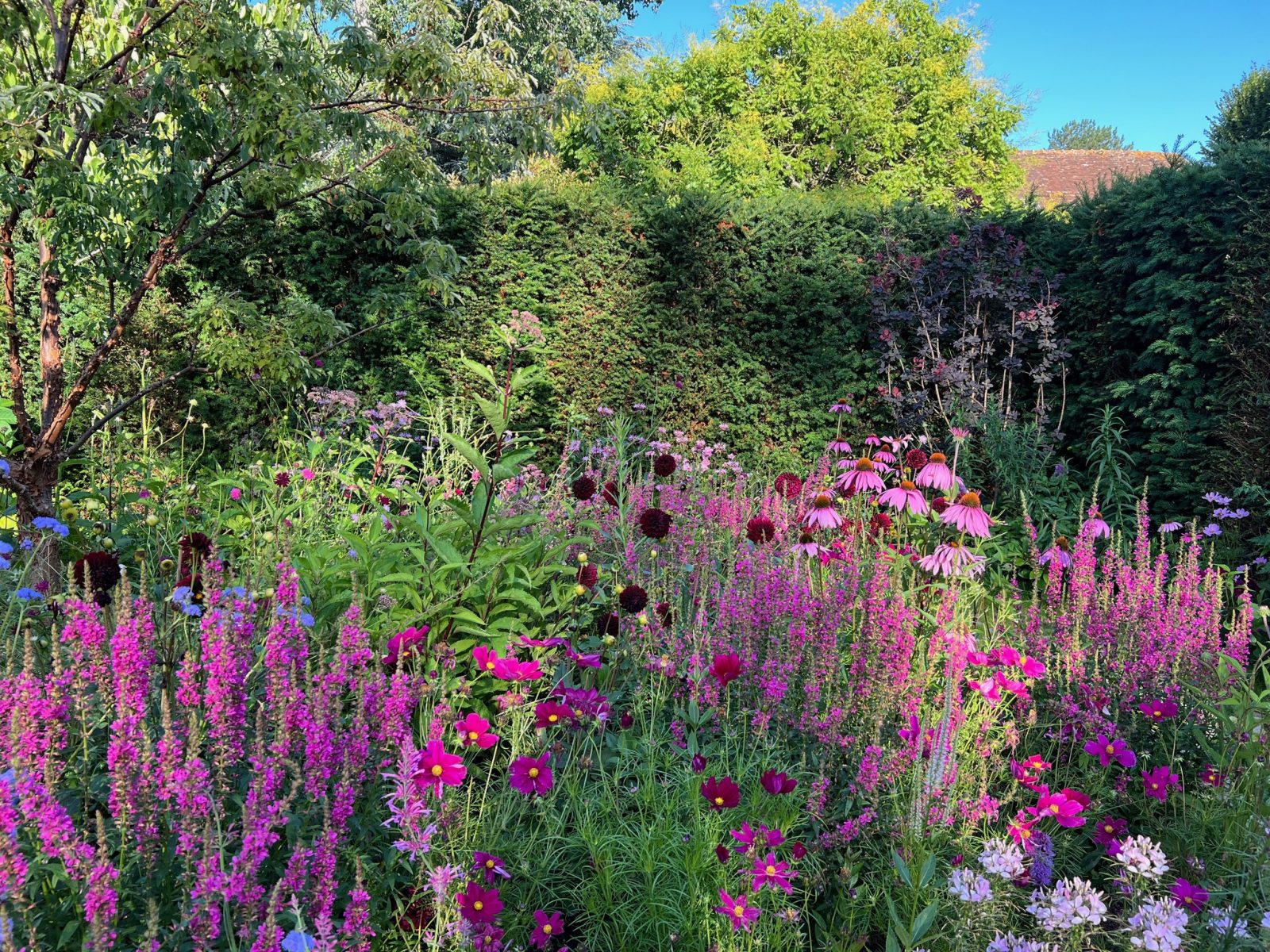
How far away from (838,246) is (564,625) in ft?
16.9

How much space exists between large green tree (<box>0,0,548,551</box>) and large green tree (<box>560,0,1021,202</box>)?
1040 cm

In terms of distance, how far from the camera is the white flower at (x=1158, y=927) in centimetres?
131

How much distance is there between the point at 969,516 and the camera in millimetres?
2527

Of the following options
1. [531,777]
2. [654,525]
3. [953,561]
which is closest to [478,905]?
[531,777]

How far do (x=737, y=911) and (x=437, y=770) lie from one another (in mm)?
612

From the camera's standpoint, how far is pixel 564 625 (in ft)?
8.54

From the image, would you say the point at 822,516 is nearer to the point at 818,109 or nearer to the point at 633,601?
the point at 633,601

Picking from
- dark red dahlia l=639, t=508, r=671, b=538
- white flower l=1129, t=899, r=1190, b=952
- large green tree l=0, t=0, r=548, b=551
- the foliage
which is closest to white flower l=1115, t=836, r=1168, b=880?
white flower l=1129, t=899, r=1190, b=952

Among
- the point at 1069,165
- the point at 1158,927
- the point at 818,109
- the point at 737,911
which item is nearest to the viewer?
the point at 1158,927

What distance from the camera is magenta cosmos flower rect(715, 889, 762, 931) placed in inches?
58.5

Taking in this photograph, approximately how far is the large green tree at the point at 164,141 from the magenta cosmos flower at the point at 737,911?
371 centimetres

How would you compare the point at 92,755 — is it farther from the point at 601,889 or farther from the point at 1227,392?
the point at 1227,392

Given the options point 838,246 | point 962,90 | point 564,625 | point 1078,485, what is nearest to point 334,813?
point 564,625

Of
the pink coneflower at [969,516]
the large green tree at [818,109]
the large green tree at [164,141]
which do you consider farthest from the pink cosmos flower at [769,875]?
the large green tree at [818,109]
